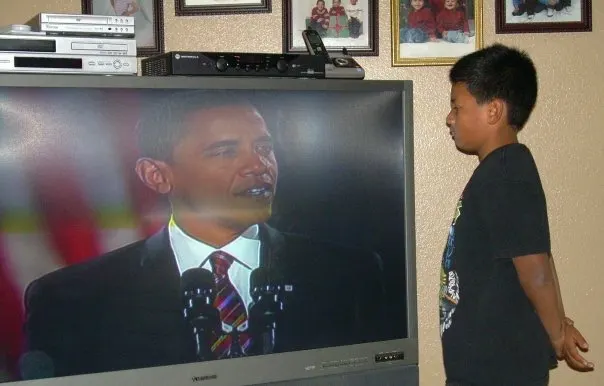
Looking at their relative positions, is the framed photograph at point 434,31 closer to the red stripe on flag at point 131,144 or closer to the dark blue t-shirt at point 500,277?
the dark blue t-shirt at point 500,277

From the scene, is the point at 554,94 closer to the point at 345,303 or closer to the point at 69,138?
the point at 345,303

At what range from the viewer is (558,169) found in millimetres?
2814

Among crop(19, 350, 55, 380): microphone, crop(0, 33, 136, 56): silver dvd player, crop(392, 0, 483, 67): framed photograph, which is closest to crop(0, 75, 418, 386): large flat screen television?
crop(19, 350, 55, 380): microphone

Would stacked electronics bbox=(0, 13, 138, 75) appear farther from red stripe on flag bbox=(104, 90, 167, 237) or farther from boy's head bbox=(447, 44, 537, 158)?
boy's head bbox=(447, 44, 537, 158)

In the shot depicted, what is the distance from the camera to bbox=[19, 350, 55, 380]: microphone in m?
2.10

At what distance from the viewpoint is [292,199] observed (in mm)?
2322

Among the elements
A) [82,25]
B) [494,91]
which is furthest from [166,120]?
[494,91]

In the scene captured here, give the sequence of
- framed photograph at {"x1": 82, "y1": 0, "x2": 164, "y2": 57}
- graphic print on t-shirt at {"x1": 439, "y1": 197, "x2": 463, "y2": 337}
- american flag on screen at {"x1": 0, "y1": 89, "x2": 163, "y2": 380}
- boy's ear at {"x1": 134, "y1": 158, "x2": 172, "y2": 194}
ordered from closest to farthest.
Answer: american flag on screen at {"x1": 0, "y1": 89, "x2": 163, "y2": 380} < boy's ear at {"x1": 134, "y1": 158, "x2": 172, "y2": 194} < graphic print on t-shirt at {"x1": 439, "y1": 197, "x2": 463, "y2": 337} < framed photograph at {"x1": 82, "y1": 0, "x2": 164, "y2": 57}

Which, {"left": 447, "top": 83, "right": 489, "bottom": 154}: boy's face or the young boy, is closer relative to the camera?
the young boy

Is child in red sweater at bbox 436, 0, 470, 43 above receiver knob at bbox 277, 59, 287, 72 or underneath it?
above

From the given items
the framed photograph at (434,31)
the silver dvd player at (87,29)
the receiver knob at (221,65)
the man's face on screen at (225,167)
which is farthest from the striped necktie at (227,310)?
the framed photograph at (434,31)

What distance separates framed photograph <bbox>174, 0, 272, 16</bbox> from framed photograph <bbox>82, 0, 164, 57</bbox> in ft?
0.22

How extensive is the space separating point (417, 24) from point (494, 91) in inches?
19.8

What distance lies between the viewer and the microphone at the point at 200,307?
223cm
